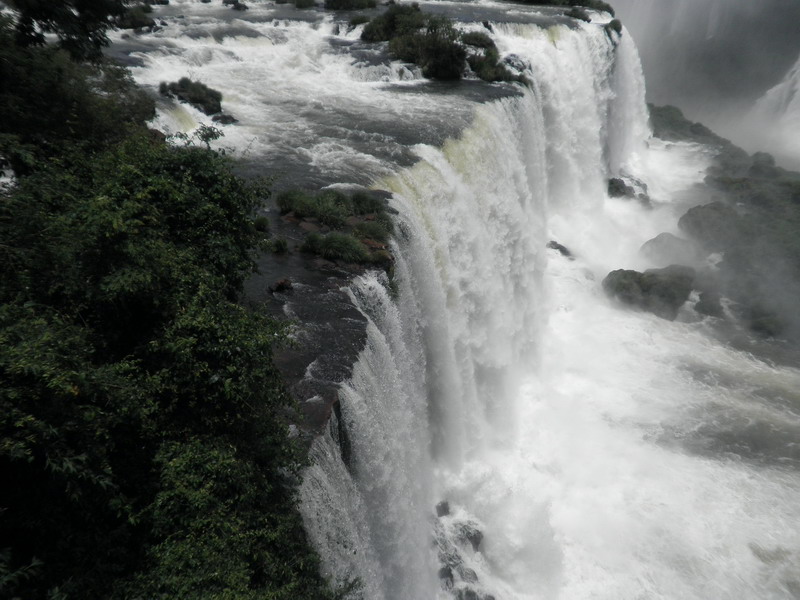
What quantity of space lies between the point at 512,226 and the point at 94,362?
13.5m

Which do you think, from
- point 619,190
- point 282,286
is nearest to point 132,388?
point 282,286

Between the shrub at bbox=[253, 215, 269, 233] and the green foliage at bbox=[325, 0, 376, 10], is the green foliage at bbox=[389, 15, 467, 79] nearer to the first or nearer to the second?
the green foliage at bbox=[325, 0, 376, 10]

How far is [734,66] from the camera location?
159ft

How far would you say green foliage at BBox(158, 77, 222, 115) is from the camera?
14539mm

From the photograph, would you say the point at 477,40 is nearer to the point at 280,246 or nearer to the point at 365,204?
the point at 365,204

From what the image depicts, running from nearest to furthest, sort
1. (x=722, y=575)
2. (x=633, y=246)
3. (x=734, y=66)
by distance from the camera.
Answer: (x=722, y=575), (x=633, y=246), (x=734, y=66)

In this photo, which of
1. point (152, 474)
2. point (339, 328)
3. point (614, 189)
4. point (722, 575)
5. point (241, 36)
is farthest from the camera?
point (614, 189)

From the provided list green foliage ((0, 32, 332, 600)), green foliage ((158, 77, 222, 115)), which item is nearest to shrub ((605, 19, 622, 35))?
green foliage ((158, 77, 222, 115))

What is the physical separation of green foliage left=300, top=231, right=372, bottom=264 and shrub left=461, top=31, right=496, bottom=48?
16809 mm

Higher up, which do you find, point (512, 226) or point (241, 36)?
point (241, 36)

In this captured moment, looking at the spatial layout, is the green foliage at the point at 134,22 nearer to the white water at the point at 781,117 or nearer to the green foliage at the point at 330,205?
the green foliage at the point at 330,205

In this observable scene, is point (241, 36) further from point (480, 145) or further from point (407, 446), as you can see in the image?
point (407, 446)

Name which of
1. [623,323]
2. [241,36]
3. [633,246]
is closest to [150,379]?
[623,323]

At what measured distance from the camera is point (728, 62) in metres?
49.0
